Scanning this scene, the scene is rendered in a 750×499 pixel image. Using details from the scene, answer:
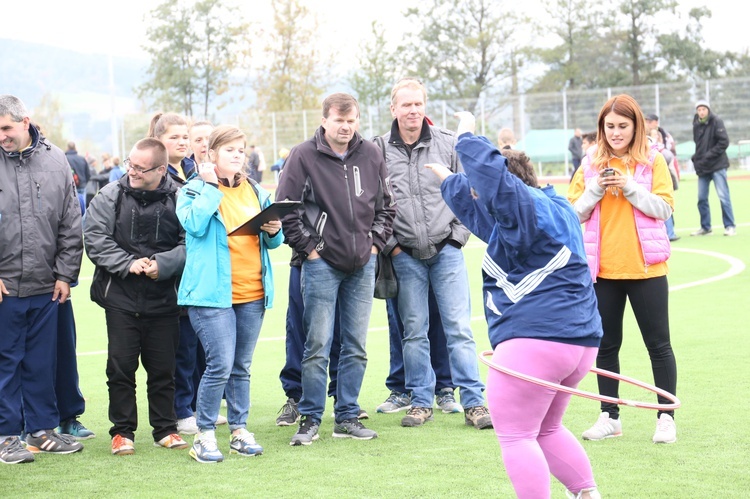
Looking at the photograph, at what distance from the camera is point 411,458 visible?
5777mm

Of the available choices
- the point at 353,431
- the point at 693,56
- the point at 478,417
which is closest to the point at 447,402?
the point at 478,417

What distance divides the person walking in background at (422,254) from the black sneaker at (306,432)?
75cm

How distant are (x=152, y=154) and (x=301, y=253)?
1109 millimetres

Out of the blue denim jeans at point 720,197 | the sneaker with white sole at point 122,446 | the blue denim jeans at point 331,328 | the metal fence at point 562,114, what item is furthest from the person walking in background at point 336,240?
the metal fence at point 562,114

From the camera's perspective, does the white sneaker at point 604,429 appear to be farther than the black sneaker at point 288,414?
No

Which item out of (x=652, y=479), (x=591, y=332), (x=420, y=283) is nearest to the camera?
(x=591, y=332)

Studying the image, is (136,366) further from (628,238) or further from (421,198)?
(628,238)

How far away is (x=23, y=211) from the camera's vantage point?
6.04 meters

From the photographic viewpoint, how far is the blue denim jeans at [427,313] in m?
6.76

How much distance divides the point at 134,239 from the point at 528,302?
2867 mm

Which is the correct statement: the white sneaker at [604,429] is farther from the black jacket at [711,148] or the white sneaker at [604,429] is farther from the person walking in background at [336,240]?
the black jacket at [711,148]

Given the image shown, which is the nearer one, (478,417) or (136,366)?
(136,366)

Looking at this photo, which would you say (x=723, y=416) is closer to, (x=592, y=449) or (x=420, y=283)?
(x=592, y=449)

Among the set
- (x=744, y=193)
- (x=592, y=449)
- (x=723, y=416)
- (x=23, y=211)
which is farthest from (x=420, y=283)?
(x=744, y=193)
